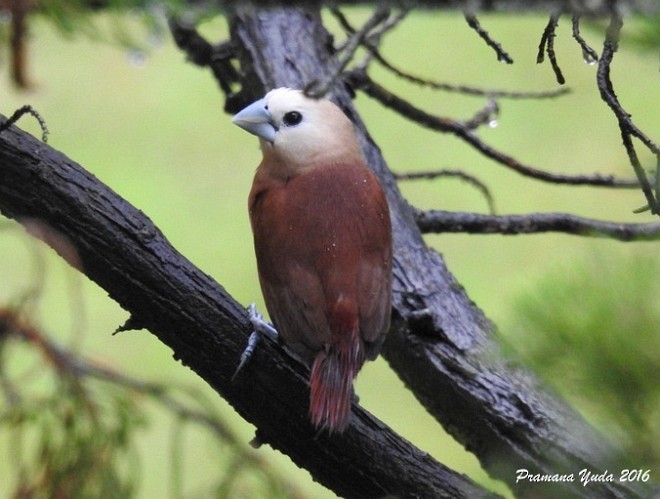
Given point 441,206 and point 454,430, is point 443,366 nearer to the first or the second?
point 454,430

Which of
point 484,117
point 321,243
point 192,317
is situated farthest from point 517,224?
point 192,317

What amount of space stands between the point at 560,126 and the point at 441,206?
59cm

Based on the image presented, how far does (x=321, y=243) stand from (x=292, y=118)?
1.10 ft

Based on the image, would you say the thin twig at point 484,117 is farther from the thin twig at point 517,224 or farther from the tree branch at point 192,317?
the tree branch at point 192,317

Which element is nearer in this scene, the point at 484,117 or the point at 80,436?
the point at 80,436

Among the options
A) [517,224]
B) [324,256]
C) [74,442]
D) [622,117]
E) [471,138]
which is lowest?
[74,442]

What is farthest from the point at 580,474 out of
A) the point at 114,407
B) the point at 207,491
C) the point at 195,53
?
the point at 195,53

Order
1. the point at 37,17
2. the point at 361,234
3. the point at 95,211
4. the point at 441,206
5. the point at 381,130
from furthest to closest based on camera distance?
1. the point at 381,130
2. the point at 441,206
3. the point at 361,234
4. the point at 95,211
5. the point at 37,17

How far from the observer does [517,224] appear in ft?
6.92

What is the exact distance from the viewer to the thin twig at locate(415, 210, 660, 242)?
6.76ft

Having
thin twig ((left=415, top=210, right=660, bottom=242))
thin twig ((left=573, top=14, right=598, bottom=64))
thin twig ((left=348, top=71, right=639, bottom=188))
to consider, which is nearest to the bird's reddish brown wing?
thin twig ((left=415, top=210, right=660, bottom=242))

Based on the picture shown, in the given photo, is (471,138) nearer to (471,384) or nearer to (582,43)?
(471,384)

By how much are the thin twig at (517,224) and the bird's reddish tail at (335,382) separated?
0.54 m

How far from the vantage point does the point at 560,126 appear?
4.07 metres
